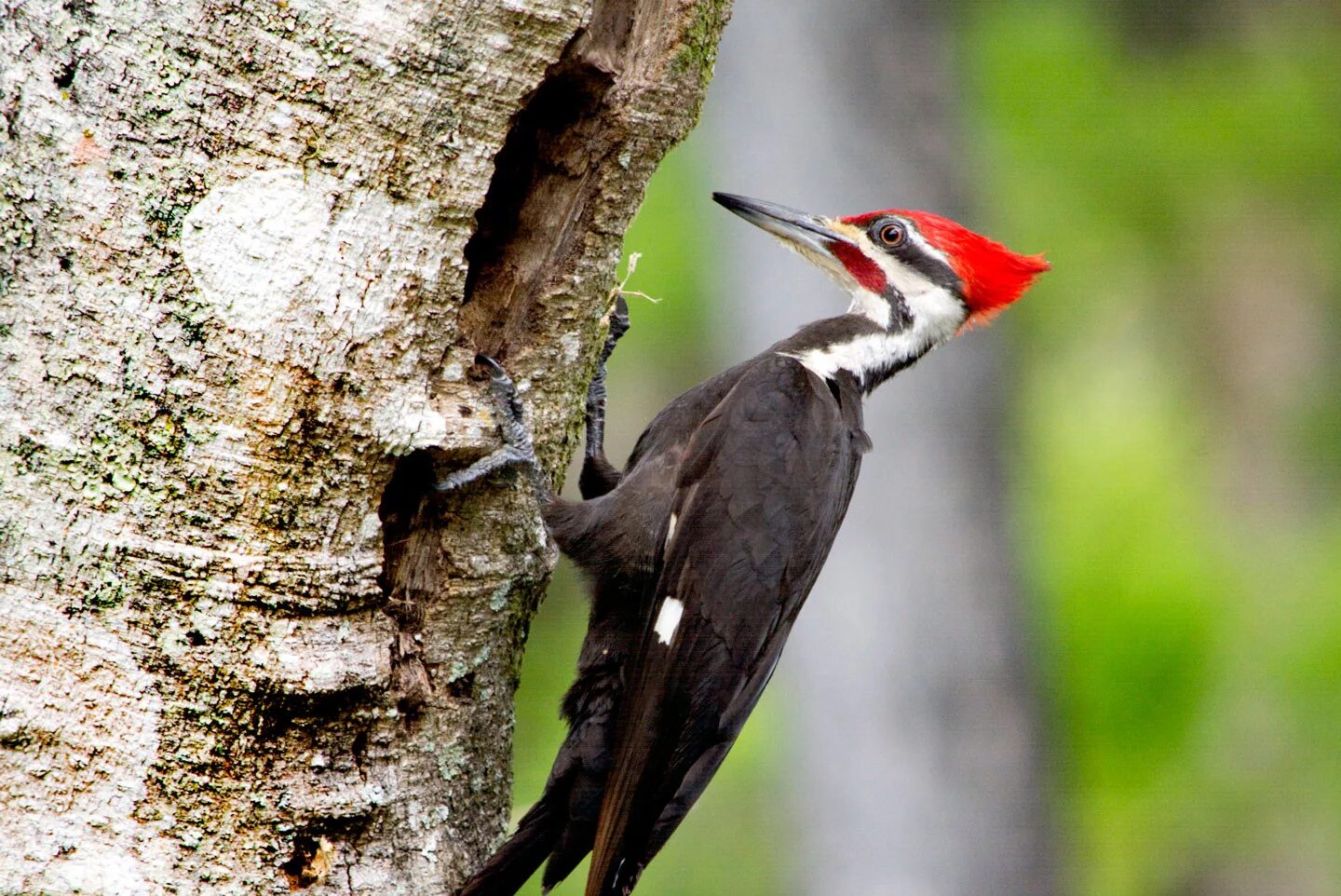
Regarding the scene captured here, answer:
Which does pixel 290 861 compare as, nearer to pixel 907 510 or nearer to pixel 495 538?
pixel 495 538

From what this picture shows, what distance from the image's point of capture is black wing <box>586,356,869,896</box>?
2.18 metres

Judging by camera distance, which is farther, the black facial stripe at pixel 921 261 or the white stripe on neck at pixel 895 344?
the black facial stripe at pixel 921 261

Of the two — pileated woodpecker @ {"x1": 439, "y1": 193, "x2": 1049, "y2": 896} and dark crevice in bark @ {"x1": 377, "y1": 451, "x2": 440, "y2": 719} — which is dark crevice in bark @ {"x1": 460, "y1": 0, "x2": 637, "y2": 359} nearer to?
pileated woodpecker @ {"x1": 439, "y1": 193, "x2": 1049, "y2": 896}

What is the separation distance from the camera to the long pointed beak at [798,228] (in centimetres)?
285

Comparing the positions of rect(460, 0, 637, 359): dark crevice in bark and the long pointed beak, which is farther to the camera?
the long pointed beak

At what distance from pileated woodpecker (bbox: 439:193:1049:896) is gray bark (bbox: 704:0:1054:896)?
1.62m

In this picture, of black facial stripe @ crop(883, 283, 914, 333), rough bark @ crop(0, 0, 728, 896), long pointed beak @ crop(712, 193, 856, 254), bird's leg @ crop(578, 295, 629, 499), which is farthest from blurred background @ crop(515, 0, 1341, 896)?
rough bark @ crop(0, 0, 728, 896)

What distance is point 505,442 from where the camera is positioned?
1.90m

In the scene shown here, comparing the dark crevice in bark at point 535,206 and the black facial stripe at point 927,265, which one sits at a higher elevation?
the black facial stripe at point 927,265

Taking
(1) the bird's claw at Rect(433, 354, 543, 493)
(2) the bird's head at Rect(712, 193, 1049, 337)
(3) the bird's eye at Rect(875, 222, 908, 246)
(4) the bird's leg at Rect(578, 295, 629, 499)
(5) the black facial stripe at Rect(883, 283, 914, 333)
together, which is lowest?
(1) the bird's claw at Rect(433, 354, 543, 493)

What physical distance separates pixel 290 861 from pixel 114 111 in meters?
0.95

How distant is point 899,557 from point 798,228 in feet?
5.45

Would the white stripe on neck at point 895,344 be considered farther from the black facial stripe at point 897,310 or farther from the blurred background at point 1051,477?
the blurred background at point 1051,477

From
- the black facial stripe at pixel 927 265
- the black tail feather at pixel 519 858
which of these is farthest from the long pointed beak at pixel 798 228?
the black tail feather at pixel 519 858
